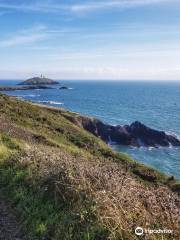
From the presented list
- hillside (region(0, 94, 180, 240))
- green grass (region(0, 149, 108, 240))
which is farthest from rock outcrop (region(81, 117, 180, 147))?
green grass (region(0, 149, 108, 240))

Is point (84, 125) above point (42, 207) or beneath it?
beneath

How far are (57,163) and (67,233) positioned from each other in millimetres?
4210

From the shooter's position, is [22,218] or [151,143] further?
[151,143]

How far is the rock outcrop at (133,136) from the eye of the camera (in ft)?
254

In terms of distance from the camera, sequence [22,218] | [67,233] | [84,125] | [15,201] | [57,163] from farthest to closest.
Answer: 1. [84,125]
2. [57,163]
3. [15,201]
4. [22,218]
5. [67,233]

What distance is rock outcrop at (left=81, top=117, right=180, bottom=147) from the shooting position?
77.5 meters

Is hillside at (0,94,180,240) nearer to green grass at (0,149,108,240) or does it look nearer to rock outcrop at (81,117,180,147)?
green grass at (0,149,108,240)

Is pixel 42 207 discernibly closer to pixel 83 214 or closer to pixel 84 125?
pixel 83 214

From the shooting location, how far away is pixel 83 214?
888 centimetres

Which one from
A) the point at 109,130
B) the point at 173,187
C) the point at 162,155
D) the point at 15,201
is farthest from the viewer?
the point at 109,130

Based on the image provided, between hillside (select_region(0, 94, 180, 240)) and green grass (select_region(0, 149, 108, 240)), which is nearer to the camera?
hillside (select_region(0, 94, 180, 240))

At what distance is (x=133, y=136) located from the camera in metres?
80.6

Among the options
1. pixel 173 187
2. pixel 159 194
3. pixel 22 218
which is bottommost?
pixel 173 187

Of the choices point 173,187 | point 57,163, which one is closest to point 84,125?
point 173,187
